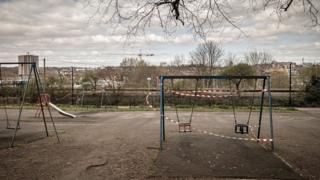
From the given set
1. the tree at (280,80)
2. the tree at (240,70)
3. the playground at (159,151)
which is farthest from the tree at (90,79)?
the tree at (280,80)

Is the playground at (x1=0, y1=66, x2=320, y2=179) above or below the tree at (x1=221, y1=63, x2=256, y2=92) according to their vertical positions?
below

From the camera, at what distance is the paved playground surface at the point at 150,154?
7828mm

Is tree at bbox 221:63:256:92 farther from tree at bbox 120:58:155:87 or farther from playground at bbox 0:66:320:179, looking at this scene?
playground at bbox 0:66:320:179

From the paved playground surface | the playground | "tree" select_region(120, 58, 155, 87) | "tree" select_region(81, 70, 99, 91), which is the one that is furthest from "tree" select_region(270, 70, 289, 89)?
the paved playground surface

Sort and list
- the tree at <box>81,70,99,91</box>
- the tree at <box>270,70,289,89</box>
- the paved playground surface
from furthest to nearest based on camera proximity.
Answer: the tree at <box>270,70,289,89</box> → the tree at <box>81,70,99,91</box> → the paved playground surface

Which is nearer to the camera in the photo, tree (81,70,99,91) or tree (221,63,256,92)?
tree (81,70,99,91)

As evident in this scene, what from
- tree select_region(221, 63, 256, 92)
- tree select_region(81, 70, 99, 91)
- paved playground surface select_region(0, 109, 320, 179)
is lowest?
paved playground surface select_region(0, 109, 320, 179)

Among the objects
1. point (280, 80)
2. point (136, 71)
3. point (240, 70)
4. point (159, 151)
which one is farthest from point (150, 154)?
point (136, 71)

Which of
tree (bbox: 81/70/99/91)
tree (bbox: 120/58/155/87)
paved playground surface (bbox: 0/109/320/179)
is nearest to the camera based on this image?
paved playground surface (bbox: 0/109/320/179)

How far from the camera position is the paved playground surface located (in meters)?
7.83

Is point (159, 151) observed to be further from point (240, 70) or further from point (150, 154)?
point (240, 70)

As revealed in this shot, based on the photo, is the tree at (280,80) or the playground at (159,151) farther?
the tree at (280,80)

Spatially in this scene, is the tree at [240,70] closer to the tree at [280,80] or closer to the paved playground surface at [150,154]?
the tree at [280,80]

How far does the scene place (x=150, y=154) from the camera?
9648 millimetres
